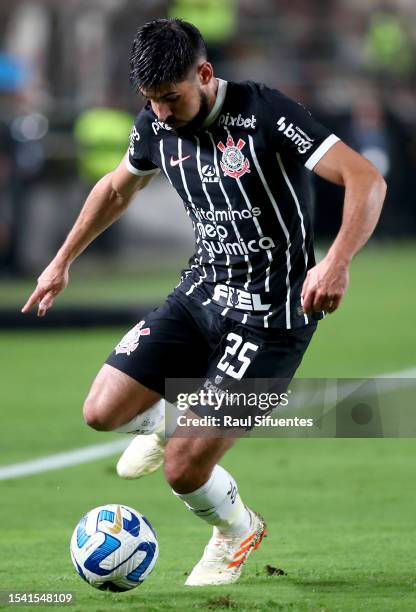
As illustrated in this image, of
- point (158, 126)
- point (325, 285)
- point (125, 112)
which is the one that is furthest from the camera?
point (125, 112)

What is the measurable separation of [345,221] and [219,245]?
0.84 metres

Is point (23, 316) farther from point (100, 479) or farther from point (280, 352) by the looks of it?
point (280, 352)

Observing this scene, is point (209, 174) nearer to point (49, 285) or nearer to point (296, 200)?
point (296, 200)

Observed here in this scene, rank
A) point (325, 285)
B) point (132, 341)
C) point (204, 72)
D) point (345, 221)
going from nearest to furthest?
point (325, 285), point (345, 221), point (204, 72), point (132, 341)

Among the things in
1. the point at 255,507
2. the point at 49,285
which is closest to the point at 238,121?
the point at 49,285

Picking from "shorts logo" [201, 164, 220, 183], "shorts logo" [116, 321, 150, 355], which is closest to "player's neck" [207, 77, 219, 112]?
"shorts logo" [201, 164, 220, 183]

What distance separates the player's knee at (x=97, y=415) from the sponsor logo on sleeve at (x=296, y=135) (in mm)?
1525


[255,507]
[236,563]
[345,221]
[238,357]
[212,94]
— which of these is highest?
[212,94]

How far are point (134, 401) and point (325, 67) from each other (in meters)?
22.3

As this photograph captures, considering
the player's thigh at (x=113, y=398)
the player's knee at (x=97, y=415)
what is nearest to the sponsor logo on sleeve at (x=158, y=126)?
the player's thigh at (x=113, y=398)

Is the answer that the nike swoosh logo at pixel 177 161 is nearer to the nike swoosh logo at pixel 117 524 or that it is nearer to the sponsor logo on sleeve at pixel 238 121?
the sponsor logo on sleeve at pixel 238 121

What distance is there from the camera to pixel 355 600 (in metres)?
5.83

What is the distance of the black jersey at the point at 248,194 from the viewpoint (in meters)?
6.17

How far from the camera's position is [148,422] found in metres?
6.88
